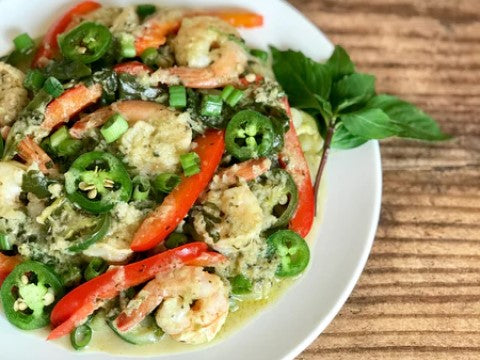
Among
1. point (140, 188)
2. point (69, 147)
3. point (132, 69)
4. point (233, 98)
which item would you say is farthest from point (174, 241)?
point (132, 69)

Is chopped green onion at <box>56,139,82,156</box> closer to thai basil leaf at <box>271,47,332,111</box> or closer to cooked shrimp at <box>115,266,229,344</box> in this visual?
cooked shrimp at <box>115,266,229,344</box>

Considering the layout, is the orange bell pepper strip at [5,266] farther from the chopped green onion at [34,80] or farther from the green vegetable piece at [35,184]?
the chopped green onion at [34,80]

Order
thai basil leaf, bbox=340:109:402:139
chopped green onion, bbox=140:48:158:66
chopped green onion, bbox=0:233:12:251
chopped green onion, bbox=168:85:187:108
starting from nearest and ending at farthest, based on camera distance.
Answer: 1. chopped green onion, bbox=0:233:12:251
2. chopped green onion, bbox=168:85:187:108
3. chopped green onion, bbox=140:48:158:66
4. thai basil leaf, bbox=340:109:402:139

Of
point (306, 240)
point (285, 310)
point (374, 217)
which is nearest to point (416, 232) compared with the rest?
point (374, 217)

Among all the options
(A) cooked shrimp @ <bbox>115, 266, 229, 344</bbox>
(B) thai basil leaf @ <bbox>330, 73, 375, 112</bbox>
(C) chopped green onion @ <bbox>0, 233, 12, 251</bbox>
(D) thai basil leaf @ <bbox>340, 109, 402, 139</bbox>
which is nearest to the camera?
(A) cooked shrimp @ <bbox>115, 266, 229, 344</bbox>

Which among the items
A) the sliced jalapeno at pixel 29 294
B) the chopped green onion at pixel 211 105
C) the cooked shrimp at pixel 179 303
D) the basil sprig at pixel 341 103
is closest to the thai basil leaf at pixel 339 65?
the basil sprig at pixel 341 103

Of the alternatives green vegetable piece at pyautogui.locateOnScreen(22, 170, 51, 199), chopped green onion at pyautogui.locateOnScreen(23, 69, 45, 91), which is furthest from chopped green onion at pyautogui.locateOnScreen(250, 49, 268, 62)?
green vegetable piece at pyautogui.locateOnScreen(22, 170, 51, 199)

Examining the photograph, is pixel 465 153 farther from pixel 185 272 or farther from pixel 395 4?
pixel 185 272

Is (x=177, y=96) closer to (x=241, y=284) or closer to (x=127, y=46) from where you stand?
(x=127, y=46)
